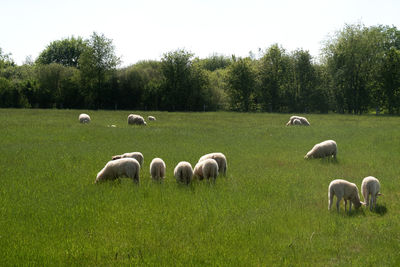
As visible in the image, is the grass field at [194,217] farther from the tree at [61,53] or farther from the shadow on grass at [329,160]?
the tree at [61,53]

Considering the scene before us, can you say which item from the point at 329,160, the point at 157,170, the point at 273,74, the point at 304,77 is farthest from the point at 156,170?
the point at 304,77

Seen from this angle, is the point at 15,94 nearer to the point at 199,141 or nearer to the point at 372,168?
the point at 199,141

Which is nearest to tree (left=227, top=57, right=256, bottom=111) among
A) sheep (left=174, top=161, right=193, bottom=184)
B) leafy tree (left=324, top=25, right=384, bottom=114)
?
leafy tree (left=324, top=25, right=384, bottom=114)

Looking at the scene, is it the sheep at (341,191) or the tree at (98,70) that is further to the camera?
the tree at (98,70)

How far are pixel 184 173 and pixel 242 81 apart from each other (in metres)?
68.5

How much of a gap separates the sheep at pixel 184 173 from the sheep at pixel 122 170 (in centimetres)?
132

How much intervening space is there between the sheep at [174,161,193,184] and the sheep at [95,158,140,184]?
1.32m

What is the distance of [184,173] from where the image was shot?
12.2 meters

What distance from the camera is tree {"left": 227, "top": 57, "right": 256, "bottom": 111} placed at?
258ft

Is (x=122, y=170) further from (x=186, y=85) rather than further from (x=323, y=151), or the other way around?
(x=186, y=85)

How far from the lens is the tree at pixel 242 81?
78562mm

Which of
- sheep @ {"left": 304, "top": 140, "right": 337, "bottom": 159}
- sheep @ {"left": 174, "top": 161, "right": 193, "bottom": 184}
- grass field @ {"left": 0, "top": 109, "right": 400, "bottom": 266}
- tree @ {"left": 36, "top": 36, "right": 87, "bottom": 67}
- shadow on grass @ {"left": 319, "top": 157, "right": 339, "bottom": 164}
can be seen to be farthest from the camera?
tree @ {"left": 36, "top": 36, "right": 87, "bottom": 67}

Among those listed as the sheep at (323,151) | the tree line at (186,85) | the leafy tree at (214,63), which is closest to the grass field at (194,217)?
the sheep at (323,151)

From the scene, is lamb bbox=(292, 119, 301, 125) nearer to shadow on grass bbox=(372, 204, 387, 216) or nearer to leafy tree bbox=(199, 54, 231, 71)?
shadow on grass bbox=(372, 204, 387, 216)
